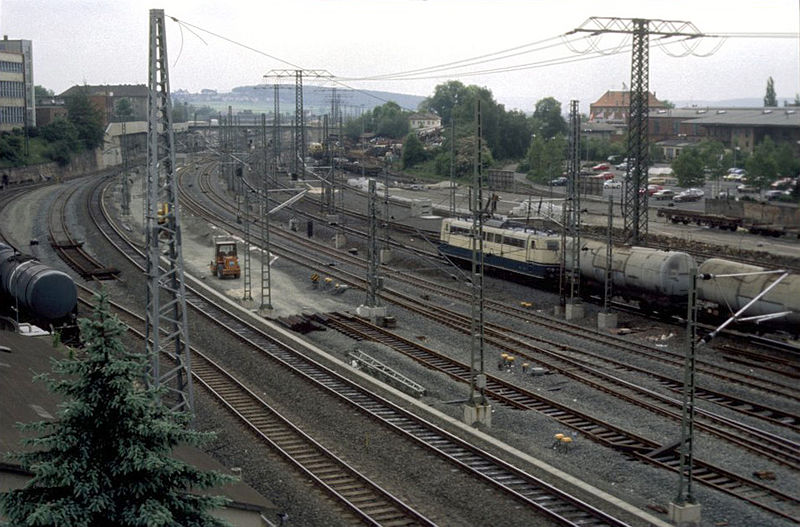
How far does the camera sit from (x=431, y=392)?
26156mm

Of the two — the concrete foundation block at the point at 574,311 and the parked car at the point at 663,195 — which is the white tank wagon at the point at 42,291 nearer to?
the concrete foundation block at the point at 574,311

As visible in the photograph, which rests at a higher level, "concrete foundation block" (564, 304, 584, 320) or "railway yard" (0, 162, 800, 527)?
"concrete foundation block" (564, 304, 584, 320)

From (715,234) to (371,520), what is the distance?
154ft

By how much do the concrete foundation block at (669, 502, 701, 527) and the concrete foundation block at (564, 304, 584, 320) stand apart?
1942cm

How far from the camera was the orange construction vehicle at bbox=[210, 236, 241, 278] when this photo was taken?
4628cm

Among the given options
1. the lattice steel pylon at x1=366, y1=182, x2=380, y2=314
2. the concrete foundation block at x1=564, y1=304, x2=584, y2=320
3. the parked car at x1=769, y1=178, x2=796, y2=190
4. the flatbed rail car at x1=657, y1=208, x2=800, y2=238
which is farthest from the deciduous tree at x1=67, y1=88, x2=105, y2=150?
the concrete foundation block at x1=564, y1=304, x2=584, y2=320

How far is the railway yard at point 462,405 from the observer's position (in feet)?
59.6

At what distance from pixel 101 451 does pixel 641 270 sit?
28417mm

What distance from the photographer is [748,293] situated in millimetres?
30234

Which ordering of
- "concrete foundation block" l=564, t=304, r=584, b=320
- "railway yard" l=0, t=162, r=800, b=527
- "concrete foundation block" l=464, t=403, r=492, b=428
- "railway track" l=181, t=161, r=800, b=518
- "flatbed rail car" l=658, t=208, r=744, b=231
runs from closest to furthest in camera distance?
"railway yard" l=0, t=162, r=800, b=527
"railway track" l=181, t=161, r=800, b=518
"concrete foundation block" l=464, t=403, r=492, b=428
"concrete foundation block" l=564, t=304, r=584, b=320
"flatbed rail car" l=658, t=208, r=744, b=231

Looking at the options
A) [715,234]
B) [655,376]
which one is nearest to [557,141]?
[715,234]

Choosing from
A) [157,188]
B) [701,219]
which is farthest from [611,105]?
[157,188]

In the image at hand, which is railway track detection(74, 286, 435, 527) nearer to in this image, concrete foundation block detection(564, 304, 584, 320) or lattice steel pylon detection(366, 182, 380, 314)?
lattice steel pylon detection(366, 182, 380, 314)

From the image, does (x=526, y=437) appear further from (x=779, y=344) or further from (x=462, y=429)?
(x=779, y=344)
